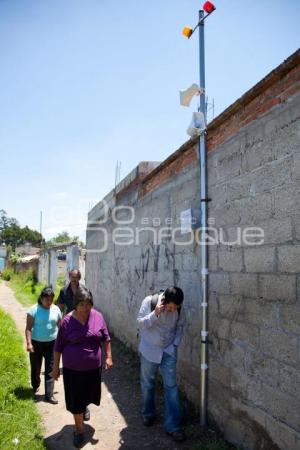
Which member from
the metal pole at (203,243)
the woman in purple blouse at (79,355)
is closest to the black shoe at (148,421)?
the metal pole at (203,243)

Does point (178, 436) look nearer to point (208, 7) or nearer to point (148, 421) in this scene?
point (148, 421)

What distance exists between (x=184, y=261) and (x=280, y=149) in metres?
2.21

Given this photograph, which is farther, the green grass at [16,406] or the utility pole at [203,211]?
the utility pole at [203,211]

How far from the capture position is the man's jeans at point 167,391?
13.3ft

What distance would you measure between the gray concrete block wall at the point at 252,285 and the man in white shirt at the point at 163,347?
0.39 m

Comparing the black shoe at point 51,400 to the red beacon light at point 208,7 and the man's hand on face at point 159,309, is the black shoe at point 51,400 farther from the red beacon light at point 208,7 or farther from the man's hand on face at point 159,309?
the red beacon light at point 208,7

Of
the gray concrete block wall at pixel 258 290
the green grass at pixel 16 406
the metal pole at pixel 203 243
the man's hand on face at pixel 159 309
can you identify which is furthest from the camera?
the metal pole at pixel 203 243

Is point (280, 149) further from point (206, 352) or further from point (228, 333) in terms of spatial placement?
point (206, 352)

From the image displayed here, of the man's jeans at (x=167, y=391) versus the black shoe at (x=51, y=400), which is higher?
the man's jeans at (x=167, y=391)

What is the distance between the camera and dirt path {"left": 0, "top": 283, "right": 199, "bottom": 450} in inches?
156

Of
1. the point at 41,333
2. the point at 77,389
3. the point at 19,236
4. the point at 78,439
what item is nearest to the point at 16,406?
the point at 41,333

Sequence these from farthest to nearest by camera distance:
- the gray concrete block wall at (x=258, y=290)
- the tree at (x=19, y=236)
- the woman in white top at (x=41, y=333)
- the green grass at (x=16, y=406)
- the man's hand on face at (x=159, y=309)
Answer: the tree at (x=19, y=236) < the woman in white top at (x=41, y=333) < the man's hand on face at (x=159, y=309) < the green grass at (x=16, y=406) < the gray concrete block wall at (x=258, y=290)

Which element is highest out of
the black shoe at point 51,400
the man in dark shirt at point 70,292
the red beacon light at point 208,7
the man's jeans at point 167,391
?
the red beacon light at point 208,7

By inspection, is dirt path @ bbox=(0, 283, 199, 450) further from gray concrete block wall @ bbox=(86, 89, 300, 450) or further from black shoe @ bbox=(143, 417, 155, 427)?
gray concrete block wall @ bbox=(86, 89, 300, 450)
